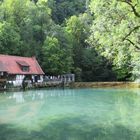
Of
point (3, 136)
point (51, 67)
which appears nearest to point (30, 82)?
point (51, 67)


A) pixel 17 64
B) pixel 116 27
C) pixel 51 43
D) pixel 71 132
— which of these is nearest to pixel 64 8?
pixel 51 43

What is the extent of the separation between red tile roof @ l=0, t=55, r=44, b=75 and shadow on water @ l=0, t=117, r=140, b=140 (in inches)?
1274

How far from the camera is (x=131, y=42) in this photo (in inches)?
711

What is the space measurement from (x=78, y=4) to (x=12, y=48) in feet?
110

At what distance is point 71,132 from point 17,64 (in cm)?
3835

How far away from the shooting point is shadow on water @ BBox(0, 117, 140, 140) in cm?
1333

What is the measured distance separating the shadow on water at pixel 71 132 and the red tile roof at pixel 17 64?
106 ft

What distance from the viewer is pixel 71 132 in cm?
1445

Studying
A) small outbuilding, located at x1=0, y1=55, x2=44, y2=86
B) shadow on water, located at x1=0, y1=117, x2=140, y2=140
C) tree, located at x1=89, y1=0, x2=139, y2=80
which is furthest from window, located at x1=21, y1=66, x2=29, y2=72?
shadow on water, located at x1=0, y1=117, x2=140, y2=140

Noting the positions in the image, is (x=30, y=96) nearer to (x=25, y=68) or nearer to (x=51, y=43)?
(x=25, y=68)

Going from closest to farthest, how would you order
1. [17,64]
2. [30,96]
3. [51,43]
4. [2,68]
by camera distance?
[30,96], [2,68], [17,64], [51,43]

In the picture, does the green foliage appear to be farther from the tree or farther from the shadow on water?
the shadow on water

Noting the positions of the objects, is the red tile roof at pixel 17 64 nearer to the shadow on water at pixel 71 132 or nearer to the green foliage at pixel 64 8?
the green foliage at pixel 64 8

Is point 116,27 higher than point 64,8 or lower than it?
lower
